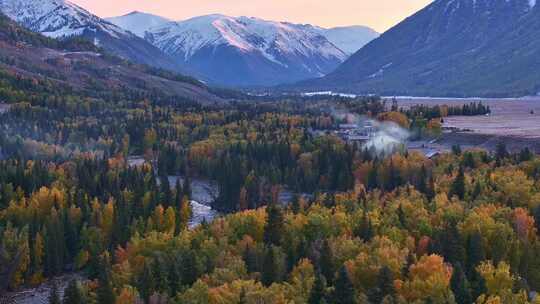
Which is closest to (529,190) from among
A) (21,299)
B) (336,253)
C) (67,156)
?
(336,253)

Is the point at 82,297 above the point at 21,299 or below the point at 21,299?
above

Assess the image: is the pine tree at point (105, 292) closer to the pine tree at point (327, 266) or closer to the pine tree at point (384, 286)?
the pine tree at point (327, 266)

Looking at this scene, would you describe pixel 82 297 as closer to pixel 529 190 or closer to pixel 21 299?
pixel 21 299

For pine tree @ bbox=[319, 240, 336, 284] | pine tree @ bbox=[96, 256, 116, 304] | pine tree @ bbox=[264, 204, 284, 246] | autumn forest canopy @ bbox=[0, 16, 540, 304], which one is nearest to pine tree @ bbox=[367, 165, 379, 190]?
autumn forest canopy @ bbox=[0, 16, 540, 304]

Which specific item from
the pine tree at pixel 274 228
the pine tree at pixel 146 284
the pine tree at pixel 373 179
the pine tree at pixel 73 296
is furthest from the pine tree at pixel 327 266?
the pine tree at pixel 373 179

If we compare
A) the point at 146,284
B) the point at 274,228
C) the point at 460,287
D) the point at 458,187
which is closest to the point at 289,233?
the point at 274,228

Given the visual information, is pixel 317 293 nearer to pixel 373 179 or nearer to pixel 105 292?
pixel 105 292

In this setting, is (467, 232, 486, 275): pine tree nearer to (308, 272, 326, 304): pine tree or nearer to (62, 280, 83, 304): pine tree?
(308, 272, 326, 304): pine tree
